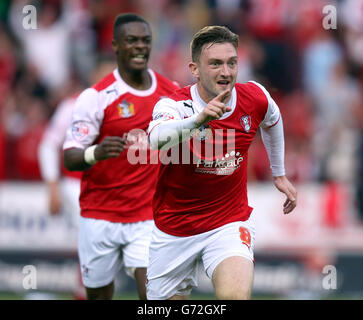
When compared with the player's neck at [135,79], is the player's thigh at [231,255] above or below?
below

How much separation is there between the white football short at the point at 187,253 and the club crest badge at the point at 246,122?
0.70 m

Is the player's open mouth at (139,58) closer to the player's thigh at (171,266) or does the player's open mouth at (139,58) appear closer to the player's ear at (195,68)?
the player's ear at (195,68)

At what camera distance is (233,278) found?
5391mm

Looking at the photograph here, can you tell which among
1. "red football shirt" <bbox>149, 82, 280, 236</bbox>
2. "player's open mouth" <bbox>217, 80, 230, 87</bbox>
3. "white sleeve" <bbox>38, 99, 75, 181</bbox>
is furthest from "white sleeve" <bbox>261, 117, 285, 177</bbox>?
"white sleeve" <bbox>38, 99, 75, 181</bbox>

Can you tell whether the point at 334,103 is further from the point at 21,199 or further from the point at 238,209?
the point at 238,209

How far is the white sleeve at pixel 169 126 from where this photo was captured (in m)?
5.12

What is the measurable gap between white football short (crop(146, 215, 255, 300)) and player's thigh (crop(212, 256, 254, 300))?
6cm

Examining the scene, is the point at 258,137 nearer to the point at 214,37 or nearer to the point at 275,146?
the point at 275,146

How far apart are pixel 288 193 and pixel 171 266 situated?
1.07m

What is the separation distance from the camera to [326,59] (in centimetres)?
1309

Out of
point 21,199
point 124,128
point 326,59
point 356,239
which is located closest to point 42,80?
point 21,199

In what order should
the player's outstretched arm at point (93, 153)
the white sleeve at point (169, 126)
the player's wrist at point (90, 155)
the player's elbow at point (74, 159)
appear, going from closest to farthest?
1. the white sleeve at point (169, 126)
2. the player's outstretched arm at point (93, 153)
3. the player's wrist at point (90, 155)
4. the player's elbow at point (74, 159)

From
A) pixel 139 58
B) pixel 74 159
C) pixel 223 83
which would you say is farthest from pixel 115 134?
pixel 223 83

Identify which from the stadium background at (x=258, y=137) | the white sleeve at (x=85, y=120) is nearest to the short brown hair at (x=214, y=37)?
the white sleeve at (x=85, y=120)
